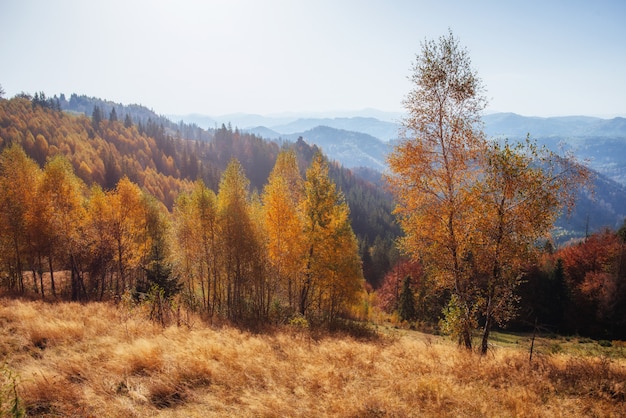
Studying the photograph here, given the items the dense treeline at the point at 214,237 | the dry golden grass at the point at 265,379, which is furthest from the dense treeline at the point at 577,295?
the dry golden grass at the point at 265,379

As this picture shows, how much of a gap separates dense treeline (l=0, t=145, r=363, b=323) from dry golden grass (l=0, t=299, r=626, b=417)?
35.1ft

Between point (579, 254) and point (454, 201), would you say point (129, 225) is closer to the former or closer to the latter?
point (454, 201)

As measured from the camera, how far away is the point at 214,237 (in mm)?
27922

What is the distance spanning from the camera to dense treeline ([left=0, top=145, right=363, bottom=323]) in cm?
2441

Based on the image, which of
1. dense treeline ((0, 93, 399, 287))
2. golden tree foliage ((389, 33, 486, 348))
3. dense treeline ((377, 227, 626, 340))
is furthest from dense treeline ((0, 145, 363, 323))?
dense treeline ((0, 93, 399, 287))

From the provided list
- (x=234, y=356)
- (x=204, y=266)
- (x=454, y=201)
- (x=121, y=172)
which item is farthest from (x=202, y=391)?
(x=121, y=172)

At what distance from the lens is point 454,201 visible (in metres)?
14.4

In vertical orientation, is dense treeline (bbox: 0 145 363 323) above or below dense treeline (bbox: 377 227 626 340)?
above

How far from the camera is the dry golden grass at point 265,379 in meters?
7.44

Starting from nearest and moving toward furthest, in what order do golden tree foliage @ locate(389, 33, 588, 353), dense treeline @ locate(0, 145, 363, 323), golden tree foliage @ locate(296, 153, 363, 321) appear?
golden tree foliage @ locate(389, 33, 588, 353)
golden tree foliage @ locate(296, 153, 363, 321)
dense treeline @ locate(0, 145, 363, 323)

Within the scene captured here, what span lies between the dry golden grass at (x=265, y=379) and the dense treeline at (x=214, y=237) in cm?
1071

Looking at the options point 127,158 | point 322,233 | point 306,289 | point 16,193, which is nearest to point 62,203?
point 16,193

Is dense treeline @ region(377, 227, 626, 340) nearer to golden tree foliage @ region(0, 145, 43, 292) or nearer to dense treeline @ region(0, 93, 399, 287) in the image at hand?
dense treeline @ region(0, 93, 399, 287)

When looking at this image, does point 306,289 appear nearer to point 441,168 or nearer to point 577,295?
point 441,168
